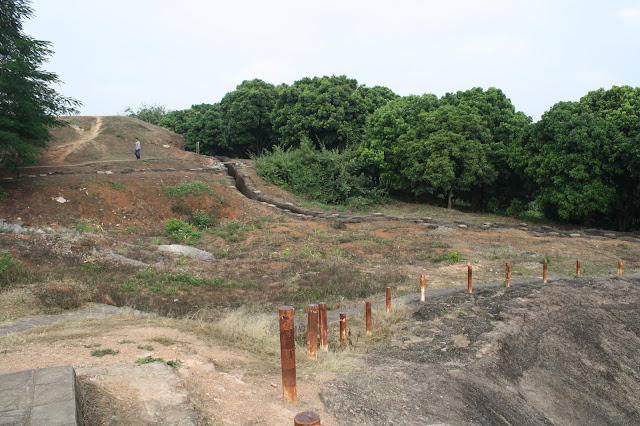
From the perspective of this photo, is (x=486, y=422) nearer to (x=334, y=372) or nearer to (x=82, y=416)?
(x=334, y=372)

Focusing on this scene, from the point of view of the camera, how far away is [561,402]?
6195 millimetres

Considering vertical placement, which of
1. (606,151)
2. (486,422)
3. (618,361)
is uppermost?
(606,151)

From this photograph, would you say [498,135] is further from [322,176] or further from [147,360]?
[147,360]

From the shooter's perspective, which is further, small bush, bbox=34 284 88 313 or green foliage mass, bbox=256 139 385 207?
green foliage mass, bbox=256 139 385 207

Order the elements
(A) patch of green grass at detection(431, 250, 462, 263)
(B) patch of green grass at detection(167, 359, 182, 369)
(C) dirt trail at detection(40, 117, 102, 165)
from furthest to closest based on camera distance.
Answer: (C) dirt trail at detection(40, 117, 102, 165) → (A) patch of green grass at detection(431, 250, 462, 263) → (B) patch of green grass at detection(167, 359, 182, 369)

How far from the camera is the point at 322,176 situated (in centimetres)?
2814

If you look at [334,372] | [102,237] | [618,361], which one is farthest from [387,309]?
[102,237]

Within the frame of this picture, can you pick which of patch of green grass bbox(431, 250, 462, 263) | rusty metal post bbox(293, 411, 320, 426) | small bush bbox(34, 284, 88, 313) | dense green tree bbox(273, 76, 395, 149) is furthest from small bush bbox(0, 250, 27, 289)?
dense green tree bbox(273, 76, 395, 149)

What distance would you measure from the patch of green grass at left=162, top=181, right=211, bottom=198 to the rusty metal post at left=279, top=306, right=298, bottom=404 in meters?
17.9

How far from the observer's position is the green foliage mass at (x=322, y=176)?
2714 cm

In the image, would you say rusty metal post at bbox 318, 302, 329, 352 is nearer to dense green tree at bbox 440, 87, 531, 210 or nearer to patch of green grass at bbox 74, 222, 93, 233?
patch of green grass at bbox 74, 222, 93, 233

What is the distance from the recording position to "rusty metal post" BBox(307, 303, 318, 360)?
579cm

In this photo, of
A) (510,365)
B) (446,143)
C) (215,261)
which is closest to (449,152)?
(446,143)

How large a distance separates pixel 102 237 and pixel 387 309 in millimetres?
10052
